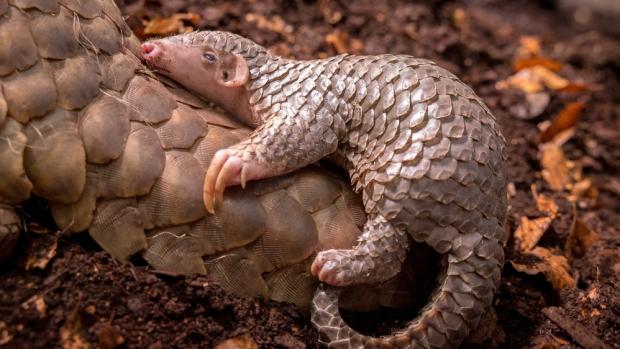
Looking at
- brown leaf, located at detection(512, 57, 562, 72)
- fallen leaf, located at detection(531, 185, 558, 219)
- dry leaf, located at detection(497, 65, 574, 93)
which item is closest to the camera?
fallen leaf, located at detection(531, 185, 558, 219)

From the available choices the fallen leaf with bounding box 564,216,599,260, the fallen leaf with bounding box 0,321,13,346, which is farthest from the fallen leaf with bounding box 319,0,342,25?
the fallen leaf with bounding box 0,321,13,346

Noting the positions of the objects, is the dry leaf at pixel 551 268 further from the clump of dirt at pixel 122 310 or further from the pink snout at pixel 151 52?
the pink snout at pixel 151 52

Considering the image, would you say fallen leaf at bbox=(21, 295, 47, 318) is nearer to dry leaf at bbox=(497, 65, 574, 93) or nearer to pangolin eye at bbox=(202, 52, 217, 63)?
pangolin eye at bbox=(202, 52, 217, 63)

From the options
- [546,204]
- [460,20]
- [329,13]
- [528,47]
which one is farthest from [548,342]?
[528,47]

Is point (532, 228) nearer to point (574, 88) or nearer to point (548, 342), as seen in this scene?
point (548, 342)

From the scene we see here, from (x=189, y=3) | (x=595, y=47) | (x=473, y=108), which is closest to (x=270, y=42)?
(x=189, y=3)

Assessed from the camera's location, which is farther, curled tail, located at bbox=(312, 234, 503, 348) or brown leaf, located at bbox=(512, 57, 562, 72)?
brown leaf, located at bbox=(512, 57, 562, 72)

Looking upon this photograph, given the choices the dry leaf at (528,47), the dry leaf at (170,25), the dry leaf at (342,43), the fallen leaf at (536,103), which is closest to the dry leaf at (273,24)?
the dry leaf at (342,43)
